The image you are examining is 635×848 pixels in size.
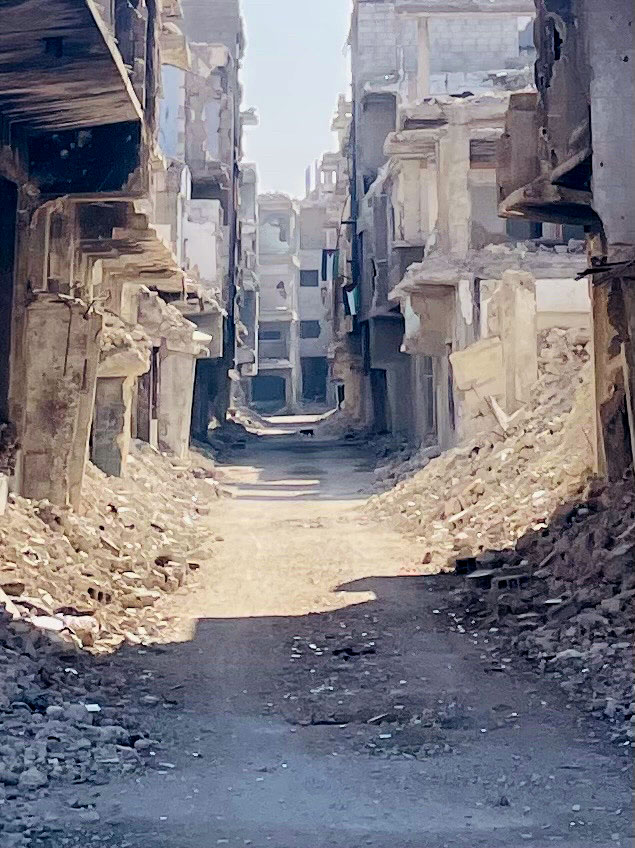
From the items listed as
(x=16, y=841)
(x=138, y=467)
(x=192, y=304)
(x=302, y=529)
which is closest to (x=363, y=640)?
(x=16, y=841)

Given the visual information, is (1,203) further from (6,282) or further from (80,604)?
(80,604)

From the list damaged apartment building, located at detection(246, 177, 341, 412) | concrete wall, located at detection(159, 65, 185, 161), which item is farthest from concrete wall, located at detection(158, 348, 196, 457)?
damaged apartment building, located at detection(246, 177, 341, 412)

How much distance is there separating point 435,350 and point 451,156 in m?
3.49

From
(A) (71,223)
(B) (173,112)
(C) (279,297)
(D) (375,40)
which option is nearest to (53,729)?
(A) (71,223)

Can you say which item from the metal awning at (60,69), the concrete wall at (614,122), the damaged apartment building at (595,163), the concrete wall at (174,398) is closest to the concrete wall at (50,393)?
the metal awning at (60,69)

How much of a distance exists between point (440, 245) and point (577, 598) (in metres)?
13.0

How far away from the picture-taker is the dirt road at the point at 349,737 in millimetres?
4500

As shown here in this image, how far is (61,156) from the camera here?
36.0 ft

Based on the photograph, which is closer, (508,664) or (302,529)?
(508,664)

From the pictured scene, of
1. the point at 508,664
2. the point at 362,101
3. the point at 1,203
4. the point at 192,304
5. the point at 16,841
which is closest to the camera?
the point at 16,841

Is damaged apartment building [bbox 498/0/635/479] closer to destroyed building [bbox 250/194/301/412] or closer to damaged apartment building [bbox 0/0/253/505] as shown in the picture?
damaged apartment building [bbox 0/0/253/505]

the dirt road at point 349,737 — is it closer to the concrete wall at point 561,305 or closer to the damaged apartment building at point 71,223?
the damaged apartment building at point 71,223

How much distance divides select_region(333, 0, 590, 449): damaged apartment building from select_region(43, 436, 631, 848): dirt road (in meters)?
4.56

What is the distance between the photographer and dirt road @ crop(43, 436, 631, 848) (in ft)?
14.8
